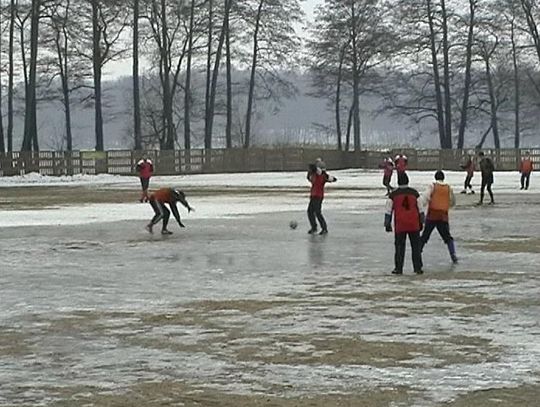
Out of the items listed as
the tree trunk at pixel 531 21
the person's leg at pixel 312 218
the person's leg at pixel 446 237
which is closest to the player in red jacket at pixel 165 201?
the person's leg at pixel 312 218

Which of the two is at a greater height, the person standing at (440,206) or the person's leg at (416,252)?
the person standing at (440,206)

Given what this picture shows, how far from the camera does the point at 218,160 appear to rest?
235 feet

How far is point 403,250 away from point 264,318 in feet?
15.7

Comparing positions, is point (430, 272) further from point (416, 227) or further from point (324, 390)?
point (324, 390)

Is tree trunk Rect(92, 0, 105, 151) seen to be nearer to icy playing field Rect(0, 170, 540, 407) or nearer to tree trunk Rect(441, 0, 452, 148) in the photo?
tree trunk Rect(441, 0, 452, 148)

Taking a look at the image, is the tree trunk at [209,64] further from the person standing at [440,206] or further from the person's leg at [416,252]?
the person's leg at [416,252]

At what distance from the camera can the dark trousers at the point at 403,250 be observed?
16.6 metres

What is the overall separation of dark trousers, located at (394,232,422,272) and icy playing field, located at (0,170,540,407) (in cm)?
28

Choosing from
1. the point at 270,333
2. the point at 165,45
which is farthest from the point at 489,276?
the point at 165,45

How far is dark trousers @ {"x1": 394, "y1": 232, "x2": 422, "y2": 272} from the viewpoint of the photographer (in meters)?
16.6

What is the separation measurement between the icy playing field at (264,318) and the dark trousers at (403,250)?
0.28m

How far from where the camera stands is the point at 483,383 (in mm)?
8992

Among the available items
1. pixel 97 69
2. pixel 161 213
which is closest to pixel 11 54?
pixel 97 69

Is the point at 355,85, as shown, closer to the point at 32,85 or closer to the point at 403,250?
the point at 32,85
